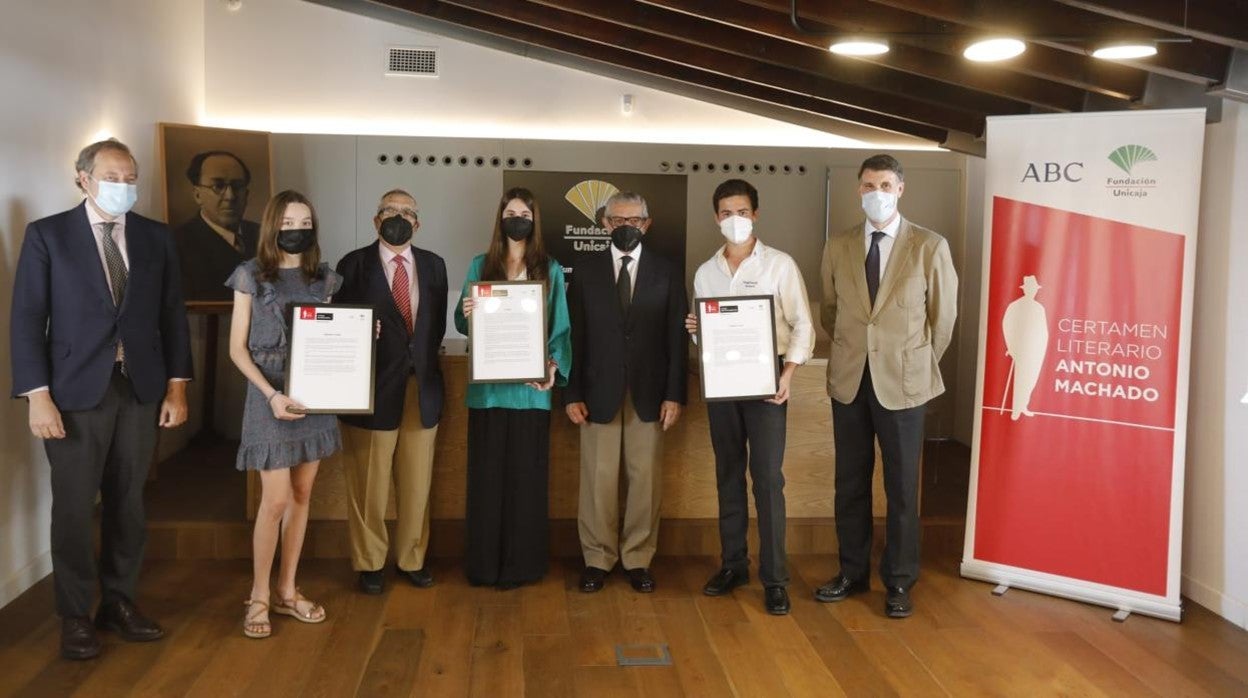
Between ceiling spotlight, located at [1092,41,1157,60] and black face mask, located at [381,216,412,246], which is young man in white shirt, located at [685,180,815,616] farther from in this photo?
ceiling spotlight, located at [1092,41,1157,60]

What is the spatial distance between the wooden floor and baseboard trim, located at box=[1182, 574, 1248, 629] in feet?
0.15

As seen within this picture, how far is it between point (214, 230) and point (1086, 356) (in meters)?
4.78

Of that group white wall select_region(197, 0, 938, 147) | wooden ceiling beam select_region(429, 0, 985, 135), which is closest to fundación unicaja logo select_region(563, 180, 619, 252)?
white wall select_region(197, 0, 938, 147)

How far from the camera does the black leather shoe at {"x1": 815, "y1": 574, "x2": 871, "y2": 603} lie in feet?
13.5

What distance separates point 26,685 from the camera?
317cm

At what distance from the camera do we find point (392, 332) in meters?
3.92

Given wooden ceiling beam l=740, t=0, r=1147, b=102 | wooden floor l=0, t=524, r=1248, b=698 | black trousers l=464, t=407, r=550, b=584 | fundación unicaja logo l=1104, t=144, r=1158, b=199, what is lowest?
wooden floor l=0, t=524, r=1248, b=698

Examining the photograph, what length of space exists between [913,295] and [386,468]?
2181 millimetres

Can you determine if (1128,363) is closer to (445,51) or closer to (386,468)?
(386,468)

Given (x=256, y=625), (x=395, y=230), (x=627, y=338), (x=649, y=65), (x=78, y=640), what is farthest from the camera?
(x=649, y=65)

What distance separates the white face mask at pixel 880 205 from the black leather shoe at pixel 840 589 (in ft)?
4.86

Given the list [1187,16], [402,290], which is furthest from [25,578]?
[1187,16]

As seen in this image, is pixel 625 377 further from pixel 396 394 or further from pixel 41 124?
pixel 41 124

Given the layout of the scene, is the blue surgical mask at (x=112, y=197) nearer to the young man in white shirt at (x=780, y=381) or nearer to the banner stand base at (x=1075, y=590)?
the young man in white shirt at (x=780, y=381)
